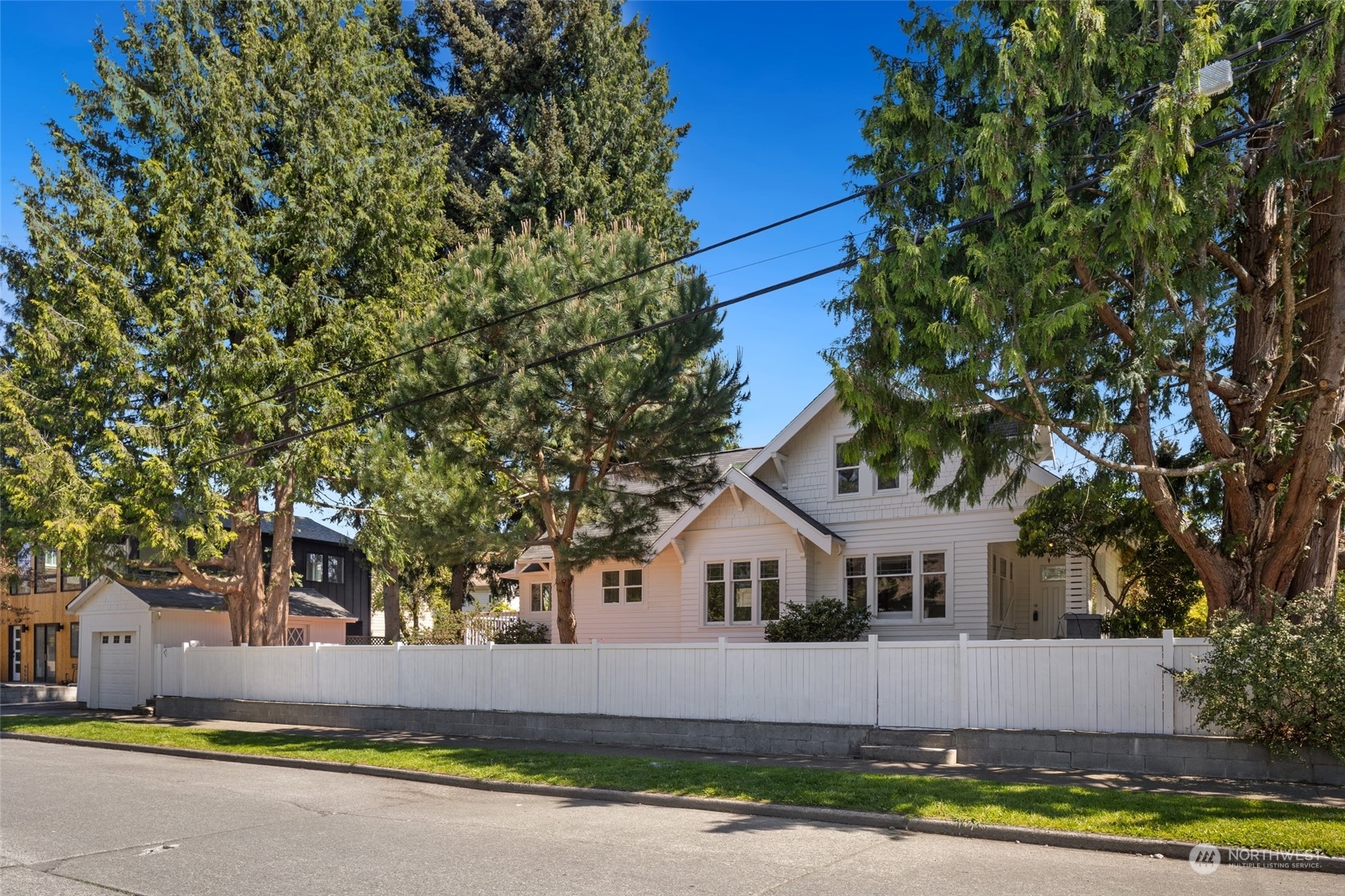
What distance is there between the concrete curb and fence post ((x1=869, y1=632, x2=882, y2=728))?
437cm

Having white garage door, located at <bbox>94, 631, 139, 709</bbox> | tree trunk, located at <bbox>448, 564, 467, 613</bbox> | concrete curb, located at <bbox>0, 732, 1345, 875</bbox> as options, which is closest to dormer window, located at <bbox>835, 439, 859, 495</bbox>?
concrete curb, located at <bbox>0, 732, 1345, 875</bbox>

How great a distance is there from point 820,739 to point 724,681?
78.8 inches

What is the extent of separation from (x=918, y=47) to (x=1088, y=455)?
20.6ft

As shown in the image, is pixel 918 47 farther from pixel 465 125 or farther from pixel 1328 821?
pixel 465 125

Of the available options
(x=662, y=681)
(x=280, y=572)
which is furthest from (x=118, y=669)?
(x=662, y=681)

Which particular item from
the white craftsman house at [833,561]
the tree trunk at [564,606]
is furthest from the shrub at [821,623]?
the tree trunk at [564,606]

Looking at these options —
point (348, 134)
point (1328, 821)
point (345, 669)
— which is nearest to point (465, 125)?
point (348, 134)

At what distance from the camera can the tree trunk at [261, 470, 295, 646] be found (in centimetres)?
2712

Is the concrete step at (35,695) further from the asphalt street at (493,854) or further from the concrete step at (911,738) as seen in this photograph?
the concrete step at (911,738)

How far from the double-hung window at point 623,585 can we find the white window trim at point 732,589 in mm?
2174

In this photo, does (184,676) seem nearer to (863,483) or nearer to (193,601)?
(193,601)

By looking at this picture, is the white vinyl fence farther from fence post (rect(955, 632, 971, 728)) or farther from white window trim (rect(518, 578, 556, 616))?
white window trim (rect(518, 578, 556, 616))

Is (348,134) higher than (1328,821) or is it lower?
higher

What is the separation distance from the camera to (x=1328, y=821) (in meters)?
9.89
